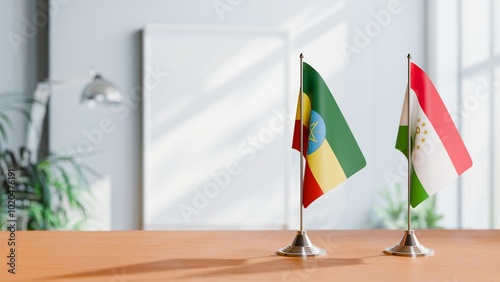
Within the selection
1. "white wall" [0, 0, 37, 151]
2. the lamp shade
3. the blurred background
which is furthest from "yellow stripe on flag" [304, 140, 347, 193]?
"white wall" [0, 0, 37, 151]

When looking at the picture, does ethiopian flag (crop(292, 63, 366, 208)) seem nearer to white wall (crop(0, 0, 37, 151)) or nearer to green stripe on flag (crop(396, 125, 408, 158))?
green stripe on flag (crop(396, 125, 408, 158))

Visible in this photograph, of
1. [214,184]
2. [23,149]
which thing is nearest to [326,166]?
[23,149]

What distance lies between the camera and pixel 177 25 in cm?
458

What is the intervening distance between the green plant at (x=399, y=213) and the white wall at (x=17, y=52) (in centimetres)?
271

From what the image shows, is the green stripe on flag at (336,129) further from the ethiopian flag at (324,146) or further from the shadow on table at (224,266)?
the shadow on table at (224,266)

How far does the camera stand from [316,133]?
4.18 feet

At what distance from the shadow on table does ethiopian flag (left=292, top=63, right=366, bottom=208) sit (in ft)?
0.50

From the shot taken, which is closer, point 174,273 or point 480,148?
point 174,273

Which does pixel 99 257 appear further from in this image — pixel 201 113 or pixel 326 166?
pixel 201 113

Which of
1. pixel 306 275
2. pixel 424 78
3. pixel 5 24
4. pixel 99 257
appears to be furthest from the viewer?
pixel 5 24

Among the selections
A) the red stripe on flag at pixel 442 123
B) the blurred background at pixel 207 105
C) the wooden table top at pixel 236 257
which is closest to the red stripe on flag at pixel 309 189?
the wooden table top at pixel 236 257

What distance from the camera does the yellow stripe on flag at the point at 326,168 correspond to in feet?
4.13

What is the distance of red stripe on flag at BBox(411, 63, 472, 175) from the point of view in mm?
1277

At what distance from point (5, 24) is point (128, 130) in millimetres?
1134
